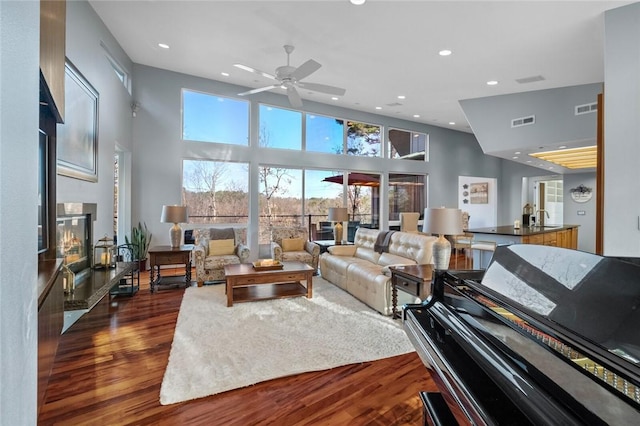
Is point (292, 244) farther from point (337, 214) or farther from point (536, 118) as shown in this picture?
point (536, 118)

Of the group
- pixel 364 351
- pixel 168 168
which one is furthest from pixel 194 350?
pixel 168 168

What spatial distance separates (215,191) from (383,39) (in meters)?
4.23

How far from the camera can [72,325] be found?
3256 mm

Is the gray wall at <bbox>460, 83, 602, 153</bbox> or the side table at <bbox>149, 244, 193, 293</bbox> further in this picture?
the gray wall at <bbox>460, 83, 602, 153</bbox>

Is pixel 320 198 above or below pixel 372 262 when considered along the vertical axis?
above

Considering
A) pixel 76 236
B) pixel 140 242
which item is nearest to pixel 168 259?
pixel 140 242

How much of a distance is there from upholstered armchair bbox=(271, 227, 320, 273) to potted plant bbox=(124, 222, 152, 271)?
2.23 meters

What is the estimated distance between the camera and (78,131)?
3.47 metres

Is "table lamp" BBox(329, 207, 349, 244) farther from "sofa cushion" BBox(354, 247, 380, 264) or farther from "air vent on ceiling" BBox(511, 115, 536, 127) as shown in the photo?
"air vent on ceiling" BBox(511, 115, 536, 127)

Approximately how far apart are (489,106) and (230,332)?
6.11m

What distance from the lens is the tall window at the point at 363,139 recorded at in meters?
8.04

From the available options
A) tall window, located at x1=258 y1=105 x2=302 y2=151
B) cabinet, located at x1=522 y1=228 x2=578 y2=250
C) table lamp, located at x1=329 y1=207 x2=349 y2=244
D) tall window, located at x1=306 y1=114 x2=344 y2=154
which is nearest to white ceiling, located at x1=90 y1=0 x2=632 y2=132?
tall window, located at x1=258 y1=105 x2=302 y2=151

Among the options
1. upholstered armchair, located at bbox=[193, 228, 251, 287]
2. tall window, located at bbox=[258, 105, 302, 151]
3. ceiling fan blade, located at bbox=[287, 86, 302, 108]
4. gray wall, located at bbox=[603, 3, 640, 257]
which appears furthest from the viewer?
tall window, located at bbox=[258, 105, 302, 151]

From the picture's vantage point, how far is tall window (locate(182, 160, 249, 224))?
20.7 feet
